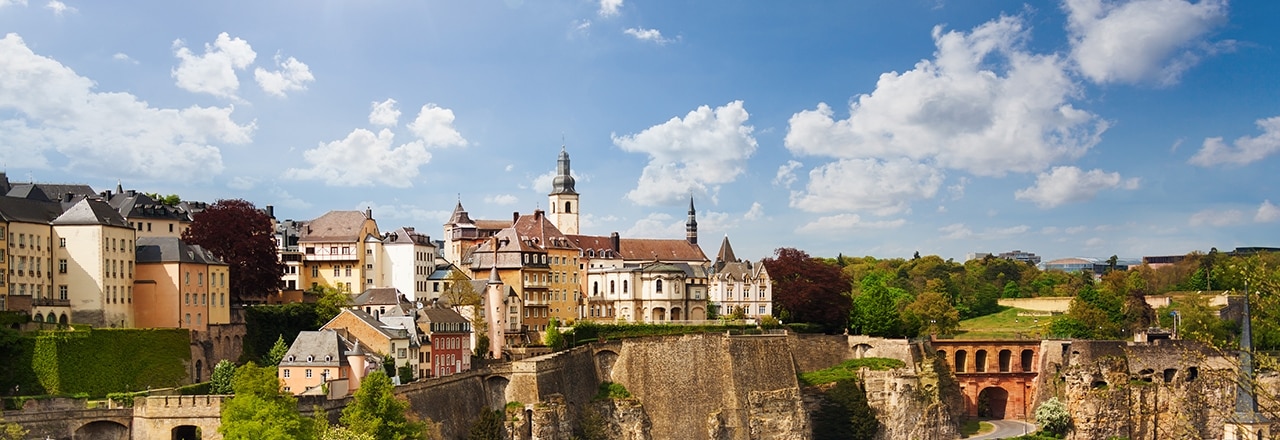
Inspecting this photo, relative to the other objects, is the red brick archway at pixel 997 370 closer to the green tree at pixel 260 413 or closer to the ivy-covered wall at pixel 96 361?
the ivy-covered wall at pixel 96 361

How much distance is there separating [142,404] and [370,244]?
105ft

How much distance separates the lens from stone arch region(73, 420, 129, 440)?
1624 inches

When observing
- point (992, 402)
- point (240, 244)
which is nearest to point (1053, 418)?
point (992, 402)

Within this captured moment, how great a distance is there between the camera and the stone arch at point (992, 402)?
78688mm

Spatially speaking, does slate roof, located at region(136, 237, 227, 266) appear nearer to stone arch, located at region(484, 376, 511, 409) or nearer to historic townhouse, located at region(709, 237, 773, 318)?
stone arch, located at region(484, 376, 511, 409)

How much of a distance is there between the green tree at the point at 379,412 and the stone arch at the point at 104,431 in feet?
25.2

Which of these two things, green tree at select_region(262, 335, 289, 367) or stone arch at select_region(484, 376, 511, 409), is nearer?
green tree at select_region(262, 335, 289, 367)

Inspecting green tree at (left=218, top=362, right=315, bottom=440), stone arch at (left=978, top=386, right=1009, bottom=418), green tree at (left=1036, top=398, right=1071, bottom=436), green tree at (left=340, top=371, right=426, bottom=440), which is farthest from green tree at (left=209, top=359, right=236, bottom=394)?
stone arch at (left=978, top=386, right=1009, bottom=418)

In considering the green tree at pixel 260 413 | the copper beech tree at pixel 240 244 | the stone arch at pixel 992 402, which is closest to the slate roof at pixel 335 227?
the copper beech tree at pixel 240 244

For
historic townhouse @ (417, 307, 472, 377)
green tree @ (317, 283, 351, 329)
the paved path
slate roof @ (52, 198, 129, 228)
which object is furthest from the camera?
the paved path

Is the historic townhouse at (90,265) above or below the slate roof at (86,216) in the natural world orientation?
below

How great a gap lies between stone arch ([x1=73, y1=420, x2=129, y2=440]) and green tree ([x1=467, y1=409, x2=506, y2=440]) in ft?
48.0

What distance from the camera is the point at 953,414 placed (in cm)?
7294

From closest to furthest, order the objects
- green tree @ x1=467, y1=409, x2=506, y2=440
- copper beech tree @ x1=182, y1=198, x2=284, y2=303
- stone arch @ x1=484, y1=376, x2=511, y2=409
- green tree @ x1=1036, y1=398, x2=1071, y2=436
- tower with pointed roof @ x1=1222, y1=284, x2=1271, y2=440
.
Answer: tower with pointed roof @ x1=1222, y1=284, x2=1271, y2=440 < green tree @ x1=467, y1=409, x2=506, y2=440 < stone arch @ x1=484, y1=376, x2=511, y2=409 < copper beech tree @ x1=182, y1=198, x2=284, y2=303 < green tree @ x1=1036, y1=398, x2=1071, y2=436
